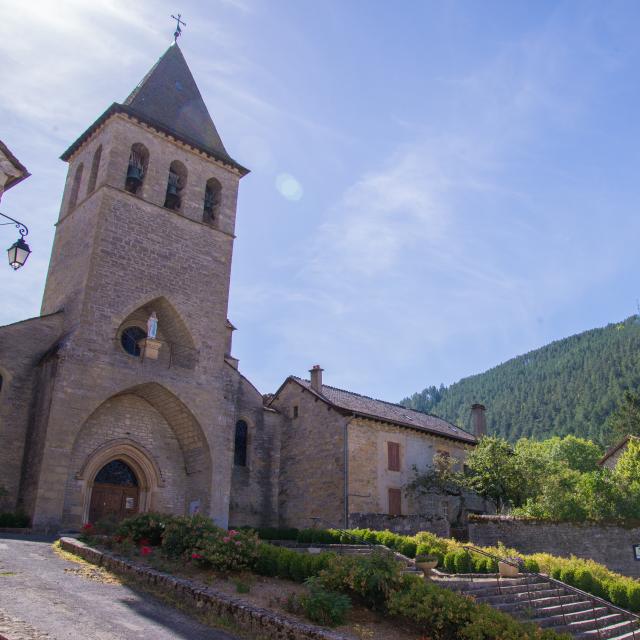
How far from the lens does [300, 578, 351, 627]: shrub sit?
9062 millimetres

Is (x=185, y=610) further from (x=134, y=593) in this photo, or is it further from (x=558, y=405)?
(x=558, y=405)

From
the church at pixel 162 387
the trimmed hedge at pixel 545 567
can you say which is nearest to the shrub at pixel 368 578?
the trimmed hedge at pixel 545 567

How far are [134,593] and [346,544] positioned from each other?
32.6 ft

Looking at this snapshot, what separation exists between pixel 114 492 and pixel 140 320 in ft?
19.9

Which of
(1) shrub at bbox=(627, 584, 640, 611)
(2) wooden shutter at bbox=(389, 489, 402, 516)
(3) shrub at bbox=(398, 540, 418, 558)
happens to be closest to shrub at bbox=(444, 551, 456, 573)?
(3) shrub at bbox=(398, 540, 418, 558)

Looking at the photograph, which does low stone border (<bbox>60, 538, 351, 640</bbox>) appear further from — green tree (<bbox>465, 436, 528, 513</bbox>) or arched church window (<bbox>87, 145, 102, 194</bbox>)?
green tree (<bbox>465, 436, 528, 513</bbox>)

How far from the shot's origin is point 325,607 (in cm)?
915

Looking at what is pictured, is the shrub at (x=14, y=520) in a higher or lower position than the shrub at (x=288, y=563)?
higher

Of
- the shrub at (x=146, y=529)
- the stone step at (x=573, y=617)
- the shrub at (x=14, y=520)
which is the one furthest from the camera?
the shrub at (x=14, y=520)

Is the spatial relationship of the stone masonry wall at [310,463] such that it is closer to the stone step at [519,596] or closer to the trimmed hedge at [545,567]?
the trimmed hedge at [545,567]

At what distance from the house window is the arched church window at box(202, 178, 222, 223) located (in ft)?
40.7

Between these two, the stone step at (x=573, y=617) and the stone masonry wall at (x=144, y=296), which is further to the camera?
the stone masonry wall at (x=144, y=296)

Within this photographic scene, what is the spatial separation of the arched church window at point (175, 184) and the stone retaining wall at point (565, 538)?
16.9 metres

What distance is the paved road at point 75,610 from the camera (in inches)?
303
